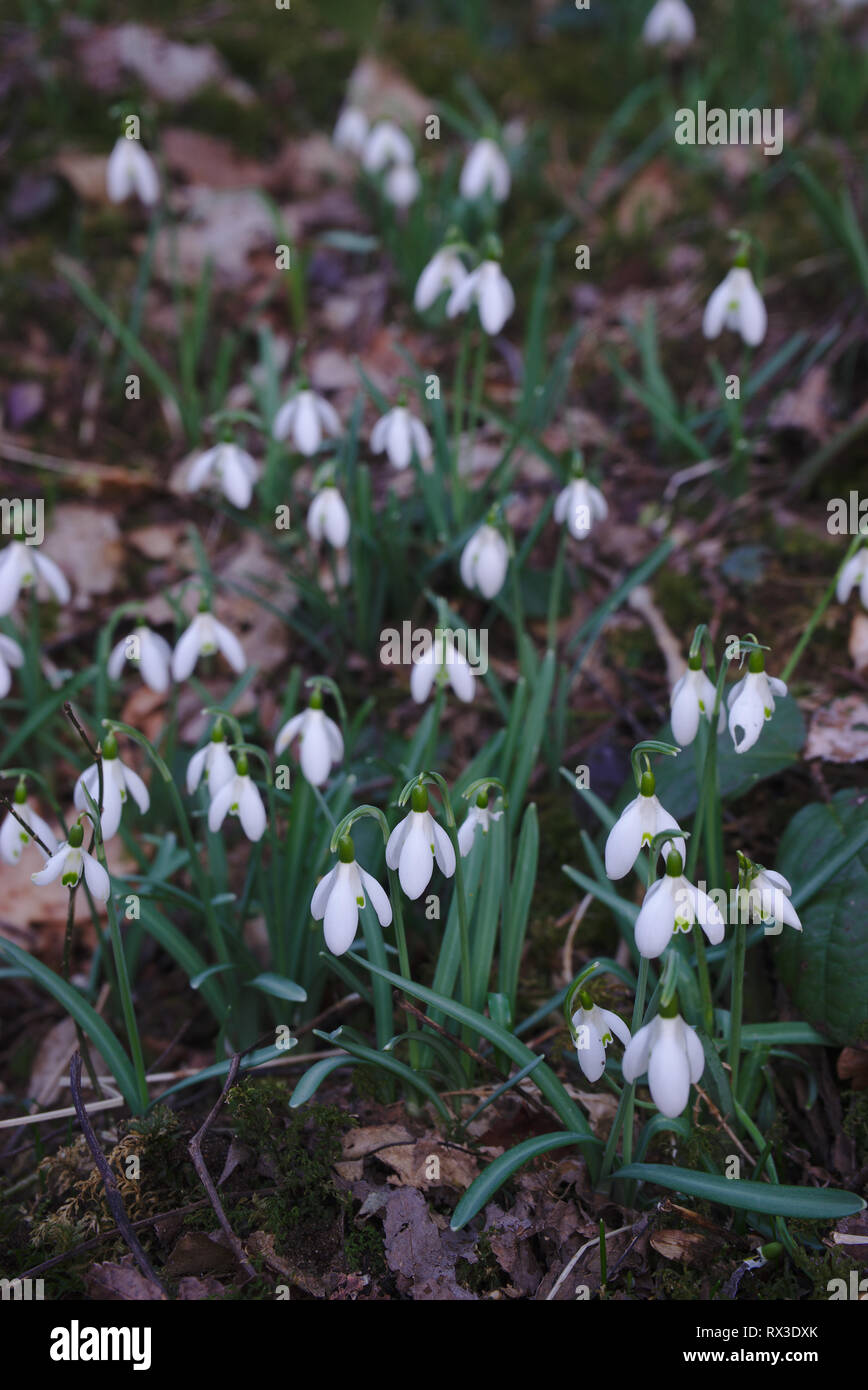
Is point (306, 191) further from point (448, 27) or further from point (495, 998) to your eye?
point (495, 998)

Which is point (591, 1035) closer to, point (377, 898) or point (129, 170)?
point (377, 898)

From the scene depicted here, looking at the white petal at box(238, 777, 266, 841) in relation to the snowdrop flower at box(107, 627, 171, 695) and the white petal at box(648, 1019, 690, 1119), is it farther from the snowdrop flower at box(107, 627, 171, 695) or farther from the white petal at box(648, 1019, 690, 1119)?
the white petal at box(648, 1019, 690, 1119)

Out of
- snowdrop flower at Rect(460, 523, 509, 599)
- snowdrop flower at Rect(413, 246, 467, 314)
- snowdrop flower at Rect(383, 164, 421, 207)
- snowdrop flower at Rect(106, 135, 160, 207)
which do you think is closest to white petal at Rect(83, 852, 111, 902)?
snowdrop flower at Rect(460, 523, 509, 599)

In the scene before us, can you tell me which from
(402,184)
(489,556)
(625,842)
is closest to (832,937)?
(625,842)

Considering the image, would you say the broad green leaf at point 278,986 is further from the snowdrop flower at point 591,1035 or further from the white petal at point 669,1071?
the white petal at point 669,1071

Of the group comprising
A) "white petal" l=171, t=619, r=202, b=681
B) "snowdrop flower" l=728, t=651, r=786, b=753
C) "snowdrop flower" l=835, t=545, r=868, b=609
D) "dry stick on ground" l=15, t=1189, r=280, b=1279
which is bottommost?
"dry stick on ground" l=15, t=1189, r=280, b=1279

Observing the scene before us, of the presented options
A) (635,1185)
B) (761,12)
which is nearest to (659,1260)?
(635,1185)

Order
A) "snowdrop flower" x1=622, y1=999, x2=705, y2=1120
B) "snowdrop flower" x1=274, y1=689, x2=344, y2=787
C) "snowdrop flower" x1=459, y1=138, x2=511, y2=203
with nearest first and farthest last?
1. "snowdrop flower" x1=622, y1=999, x2=705, y2=1120
2. "snowdrop flower" x1=274, y1=689, x2=344, y2=787
3. "snowdrop flower" x1=459, y1=138, x2=511, y2=203

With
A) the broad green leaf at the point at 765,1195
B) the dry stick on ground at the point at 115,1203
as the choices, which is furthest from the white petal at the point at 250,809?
the broad green leaf at the point at 765,1195
